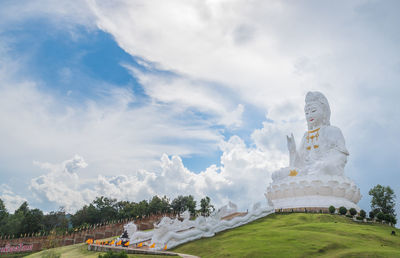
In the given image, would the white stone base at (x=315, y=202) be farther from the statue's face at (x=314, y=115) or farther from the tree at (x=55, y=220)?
the tree at (x=55, y=220)

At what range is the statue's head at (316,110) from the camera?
30438mm

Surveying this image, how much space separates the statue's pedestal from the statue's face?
20.3ft

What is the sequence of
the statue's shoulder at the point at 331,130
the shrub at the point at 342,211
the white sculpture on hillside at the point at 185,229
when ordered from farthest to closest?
1. the statue's shoulder at the point at 331,130
2. the shrub at the point at 342,211
3. the white sculpture on hillside at the point at 185,229

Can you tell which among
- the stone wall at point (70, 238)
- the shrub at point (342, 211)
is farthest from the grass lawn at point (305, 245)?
the stone wall at point (70, 238)

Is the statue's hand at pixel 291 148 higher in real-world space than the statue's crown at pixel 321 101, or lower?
lower

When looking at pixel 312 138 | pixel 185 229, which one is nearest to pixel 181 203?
pixel 312 138

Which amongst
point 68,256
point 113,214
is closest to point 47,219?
point 113,214

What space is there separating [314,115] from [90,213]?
33.0 metres

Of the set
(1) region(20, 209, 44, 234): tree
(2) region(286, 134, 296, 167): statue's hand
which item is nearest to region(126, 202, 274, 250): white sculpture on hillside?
(2) region(286, 134, 296, 167): statue's hand

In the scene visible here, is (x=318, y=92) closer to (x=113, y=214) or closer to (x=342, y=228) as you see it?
(x=342, y=228)

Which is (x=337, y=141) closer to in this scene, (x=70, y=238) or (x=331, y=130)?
(x=331, y=130)

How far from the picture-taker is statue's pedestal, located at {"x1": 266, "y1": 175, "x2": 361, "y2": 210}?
25109 millimetres

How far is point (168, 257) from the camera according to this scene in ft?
45.5

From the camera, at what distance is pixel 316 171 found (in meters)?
26.7
